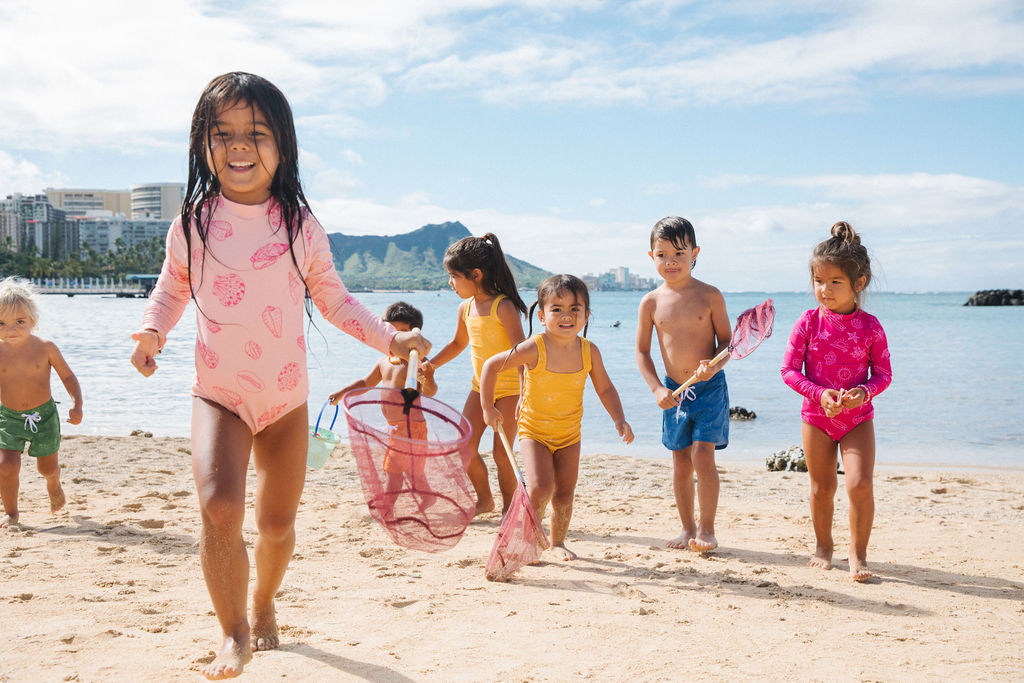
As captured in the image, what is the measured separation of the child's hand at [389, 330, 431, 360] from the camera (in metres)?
2.88

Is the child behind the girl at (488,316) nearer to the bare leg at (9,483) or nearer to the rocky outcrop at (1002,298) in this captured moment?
the bare leg at (9,483)

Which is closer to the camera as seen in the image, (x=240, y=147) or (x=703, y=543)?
(x=240, y=147)

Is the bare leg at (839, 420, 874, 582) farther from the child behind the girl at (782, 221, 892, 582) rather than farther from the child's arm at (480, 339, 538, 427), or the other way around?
the child's arm at (480, 339, 538, 427)

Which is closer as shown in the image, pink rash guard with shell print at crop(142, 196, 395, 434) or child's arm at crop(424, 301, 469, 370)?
pink rash guard with shell print at crop(142, 196, 395, 434)

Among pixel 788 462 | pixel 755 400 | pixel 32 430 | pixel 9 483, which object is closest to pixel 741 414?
pixel 755 400

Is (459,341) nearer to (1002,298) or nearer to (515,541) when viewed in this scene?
(515,541)

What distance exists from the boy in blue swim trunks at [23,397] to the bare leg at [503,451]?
9.28 feet

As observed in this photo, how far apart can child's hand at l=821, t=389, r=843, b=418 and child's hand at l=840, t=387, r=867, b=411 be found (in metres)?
0.02

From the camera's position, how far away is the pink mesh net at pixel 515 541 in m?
4.36

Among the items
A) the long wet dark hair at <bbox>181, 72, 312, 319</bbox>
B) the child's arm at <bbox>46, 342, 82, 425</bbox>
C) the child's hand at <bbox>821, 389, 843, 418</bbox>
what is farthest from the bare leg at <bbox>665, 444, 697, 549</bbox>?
the child's arm at <bbox>46, 342, 82, 425</bbox>

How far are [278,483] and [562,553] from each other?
2.34 meters

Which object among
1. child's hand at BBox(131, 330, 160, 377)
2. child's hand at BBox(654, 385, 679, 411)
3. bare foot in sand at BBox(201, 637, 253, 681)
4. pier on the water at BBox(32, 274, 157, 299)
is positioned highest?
pier on the water at BBox(32, 274, 157, 299)

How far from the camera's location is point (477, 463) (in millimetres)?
5895

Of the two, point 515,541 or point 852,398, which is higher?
point 852,398
